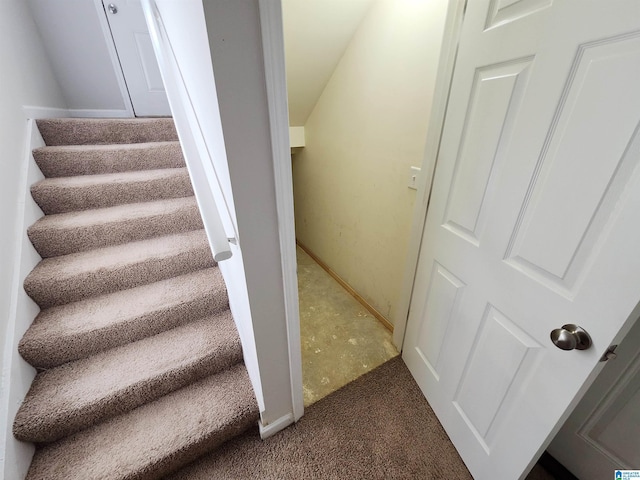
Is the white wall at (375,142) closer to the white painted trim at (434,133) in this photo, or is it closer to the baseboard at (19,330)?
the white painted trim at (434,133)

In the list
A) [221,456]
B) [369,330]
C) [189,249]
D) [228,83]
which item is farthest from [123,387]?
[369,330]

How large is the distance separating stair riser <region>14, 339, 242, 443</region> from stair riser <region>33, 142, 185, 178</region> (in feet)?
4.50

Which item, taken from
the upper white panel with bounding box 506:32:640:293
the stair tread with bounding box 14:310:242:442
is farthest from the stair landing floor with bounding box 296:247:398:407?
the upper white panel with bounding box 506:32:640:293

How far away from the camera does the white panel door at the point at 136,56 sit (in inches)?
83.8

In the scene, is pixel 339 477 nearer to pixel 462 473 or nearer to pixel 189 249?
pixel 462 473

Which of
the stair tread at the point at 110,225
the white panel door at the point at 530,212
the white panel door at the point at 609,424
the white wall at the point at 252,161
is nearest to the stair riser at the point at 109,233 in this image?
the stair tread at the point at 110,225

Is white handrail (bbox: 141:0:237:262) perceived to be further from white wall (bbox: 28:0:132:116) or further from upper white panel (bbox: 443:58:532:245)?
white wall (bbox: 28:0:132:116)

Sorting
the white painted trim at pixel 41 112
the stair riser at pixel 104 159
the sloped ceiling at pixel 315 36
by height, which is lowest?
the stair riser at pixel 104 159

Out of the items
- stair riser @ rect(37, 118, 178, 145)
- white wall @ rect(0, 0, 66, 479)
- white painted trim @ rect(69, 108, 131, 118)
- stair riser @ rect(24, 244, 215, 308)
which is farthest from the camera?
white painted trim @ rect(69, 108, 131, 118)

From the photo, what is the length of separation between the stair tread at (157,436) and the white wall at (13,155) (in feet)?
0.43

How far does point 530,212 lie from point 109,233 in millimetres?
1949

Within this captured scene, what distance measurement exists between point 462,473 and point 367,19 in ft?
7.49

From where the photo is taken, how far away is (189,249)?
145cm

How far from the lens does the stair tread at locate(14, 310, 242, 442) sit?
96cm
